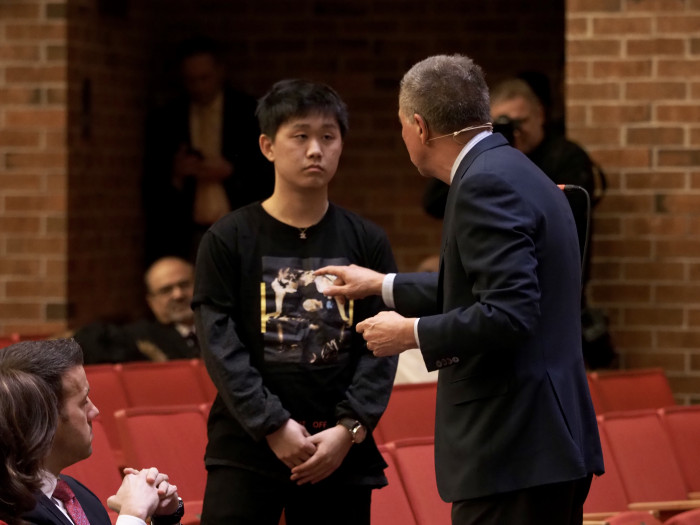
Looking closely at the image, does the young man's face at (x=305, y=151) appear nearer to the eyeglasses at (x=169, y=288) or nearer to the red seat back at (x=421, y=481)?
the red seat back at (x=421, y=481)

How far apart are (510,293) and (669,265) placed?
323 cm

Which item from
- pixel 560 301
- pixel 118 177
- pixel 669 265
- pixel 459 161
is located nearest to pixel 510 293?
pixel 560 301

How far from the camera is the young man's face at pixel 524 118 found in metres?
4.88

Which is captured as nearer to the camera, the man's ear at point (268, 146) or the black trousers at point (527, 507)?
the black trousers at point (527, 507)

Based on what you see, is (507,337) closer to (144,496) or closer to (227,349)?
(144,496)

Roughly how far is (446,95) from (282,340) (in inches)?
29.4

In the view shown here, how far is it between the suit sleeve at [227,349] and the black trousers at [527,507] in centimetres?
59

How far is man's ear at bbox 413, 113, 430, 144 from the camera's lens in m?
2.53

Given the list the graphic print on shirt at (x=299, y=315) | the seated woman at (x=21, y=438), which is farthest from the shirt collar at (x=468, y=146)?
the seated woman at (x=21, y=438)

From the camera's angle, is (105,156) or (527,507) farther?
(105,156)

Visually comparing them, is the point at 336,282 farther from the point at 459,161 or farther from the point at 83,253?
the point at 83,253

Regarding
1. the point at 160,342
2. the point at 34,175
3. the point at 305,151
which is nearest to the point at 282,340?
the point at 305,151

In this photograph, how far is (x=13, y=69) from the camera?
5.93m

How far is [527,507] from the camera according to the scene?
239 cm
